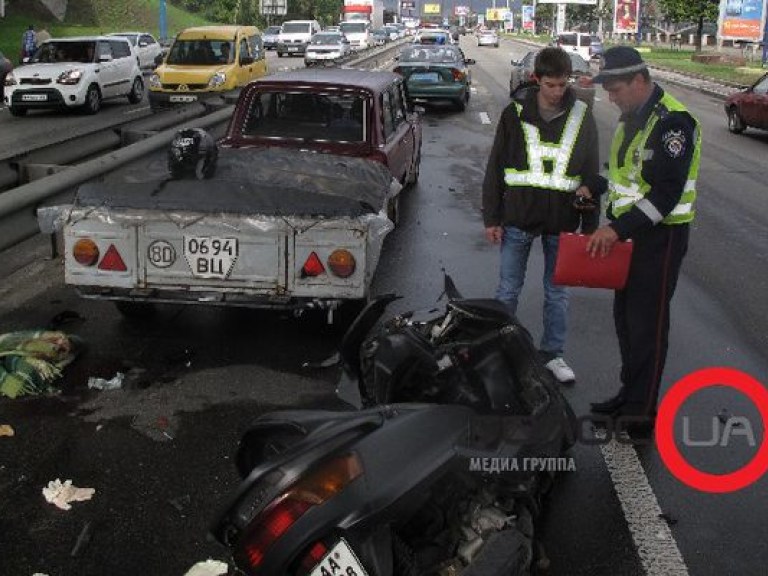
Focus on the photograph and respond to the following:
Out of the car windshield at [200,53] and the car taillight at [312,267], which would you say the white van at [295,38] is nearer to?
the car windshield at [200,53]

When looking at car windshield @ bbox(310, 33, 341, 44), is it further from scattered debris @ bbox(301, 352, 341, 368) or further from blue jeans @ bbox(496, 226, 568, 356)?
blue jeans @ bbox(496, 226, 568, 356)

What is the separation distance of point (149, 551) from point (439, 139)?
15.0 meters

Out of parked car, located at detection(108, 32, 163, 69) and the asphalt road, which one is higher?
parked car, located at detection(108, 32, 163, 69)

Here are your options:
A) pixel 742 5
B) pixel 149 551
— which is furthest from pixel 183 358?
pixel 742 5

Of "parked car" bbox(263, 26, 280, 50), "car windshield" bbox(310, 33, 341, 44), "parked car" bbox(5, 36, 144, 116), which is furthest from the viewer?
"parked car" bbox(263, 26, 280, 50)

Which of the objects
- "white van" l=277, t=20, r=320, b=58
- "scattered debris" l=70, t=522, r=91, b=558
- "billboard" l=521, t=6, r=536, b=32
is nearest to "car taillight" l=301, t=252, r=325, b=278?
"scattered debris" l=70, t=522, r=91, b=558

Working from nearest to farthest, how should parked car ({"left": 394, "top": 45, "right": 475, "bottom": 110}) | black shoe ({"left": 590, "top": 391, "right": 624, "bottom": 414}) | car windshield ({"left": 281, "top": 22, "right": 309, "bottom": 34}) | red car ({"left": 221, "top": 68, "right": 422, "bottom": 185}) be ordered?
black shoe ({"left": 590, "top": 391, "right": 624, "bottom": 414}), red car ({"left": 221, "top": 68, "right": 422, "bottom": 185}), parked car ({"left": 394, "top": 45, "right": 475, "bottom": 110}), car windshield ({"left": 281, "top": 22, "right": 309, "bottom": 34})

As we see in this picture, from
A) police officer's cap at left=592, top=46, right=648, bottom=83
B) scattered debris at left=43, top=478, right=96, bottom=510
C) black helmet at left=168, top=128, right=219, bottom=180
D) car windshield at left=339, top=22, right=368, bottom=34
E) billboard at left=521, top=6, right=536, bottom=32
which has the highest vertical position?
billboard at left=521, top=6, right=536, bottom=32

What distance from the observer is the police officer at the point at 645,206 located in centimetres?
418

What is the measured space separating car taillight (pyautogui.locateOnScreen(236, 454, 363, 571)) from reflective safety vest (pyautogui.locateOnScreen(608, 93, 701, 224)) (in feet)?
8.29

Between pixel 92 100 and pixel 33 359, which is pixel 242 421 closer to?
pixel 33 359

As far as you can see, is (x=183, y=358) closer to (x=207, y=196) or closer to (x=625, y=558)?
(x=207, y=196)

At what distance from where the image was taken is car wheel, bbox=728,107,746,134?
19844mm

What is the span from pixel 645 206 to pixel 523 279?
3.79ft
